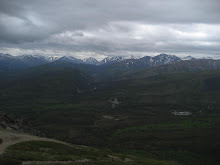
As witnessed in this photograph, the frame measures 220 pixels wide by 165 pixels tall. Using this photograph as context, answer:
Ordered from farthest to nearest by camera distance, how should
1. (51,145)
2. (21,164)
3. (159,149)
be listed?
1. (159,149)
2. (51,145)
3. (21,164)

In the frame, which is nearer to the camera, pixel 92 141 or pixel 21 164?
pixel 21 164

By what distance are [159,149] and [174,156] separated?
15079 millimetres

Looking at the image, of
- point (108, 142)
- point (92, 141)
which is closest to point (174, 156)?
point (108, 142)

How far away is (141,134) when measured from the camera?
16862cm

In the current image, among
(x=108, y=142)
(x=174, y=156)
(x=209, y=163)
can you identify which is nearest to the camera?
(x=209, y=163)

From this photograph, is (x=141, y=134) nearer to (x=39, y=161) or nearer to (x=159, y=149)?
(x=159, y=149)

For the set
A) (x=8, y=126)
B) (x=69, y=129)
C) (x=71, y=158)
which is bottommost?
(x=69, y=129)

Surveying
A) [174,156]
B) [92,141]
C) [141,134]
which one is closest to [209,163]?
[174,156]

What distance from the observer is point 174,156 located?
117125 millimetres

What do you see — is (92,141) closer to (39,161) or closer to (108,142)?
(108,142)

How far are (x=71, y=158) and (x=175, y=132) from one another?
525 ft

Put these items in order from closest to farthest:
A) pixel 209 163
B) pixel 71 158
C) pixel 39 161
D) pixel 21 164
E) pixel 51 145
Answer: pixel 21 164
pixel 39 161
pixel 71 158
pixel 51 145
pixel 209 163

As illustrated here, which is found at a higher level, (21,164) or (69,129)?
(21,164)

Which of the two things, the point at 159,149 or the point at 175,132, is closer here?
the point at 159,149
